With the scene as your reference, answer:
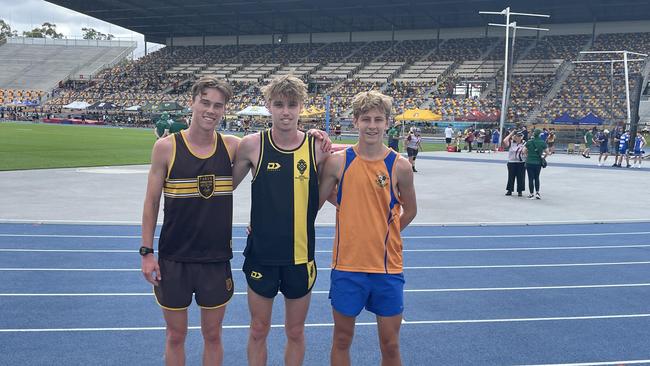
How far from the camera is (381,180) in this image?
3.40 meters

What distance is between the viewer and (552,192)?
13703mm

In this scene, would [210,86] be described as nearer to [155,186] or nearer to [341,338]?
[155,186]

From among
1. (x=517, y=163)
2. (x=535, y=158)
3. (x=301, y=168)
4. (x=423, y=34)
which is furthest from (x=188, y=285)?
(x=423, y=34)

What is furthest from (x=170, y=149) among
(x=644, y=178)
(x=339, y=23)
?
(x=339, y=23)

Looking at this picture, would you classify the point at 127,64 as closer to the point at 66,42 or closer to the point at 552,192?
the point at 66,42

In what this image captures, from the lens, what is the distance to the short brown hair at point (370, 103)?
3.39m

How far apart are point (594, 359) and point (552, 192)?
33.5 ft

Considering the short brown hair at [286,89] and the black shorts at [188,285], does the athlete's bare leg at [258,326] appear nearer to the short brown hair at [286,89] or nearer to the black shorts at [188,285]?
the black shorts at [188,285]

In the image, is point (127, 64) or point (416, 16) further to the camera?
point (127, 64)

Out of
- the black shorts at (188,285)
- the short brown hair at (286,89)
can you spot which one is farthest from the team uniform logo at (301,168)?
the black shorts at (188,285)

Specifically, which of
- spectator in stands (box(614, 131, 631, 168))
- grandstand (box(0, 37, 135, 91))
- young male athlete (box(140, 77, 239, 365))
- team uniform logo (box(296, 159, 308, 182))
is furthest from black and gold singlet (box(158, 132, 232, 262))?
grandstand (box(0, 37, 135, 91))

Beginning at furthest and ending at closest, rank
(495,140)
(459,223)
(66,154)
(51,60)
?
1. (51,60)
2. (495,140)
3. (66,154)
4. (459,223)

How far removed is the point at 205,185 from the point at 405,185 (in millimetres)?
1256

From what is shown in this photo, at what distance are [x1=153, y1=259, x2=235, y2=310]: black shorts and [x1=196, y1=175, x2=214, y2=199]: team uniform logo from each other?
434 mm
